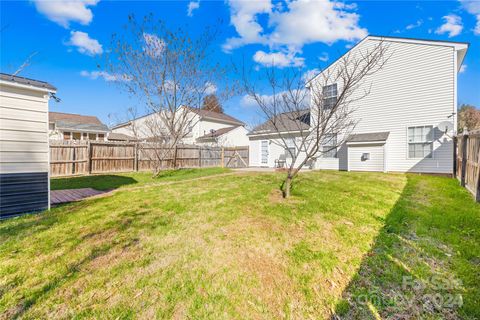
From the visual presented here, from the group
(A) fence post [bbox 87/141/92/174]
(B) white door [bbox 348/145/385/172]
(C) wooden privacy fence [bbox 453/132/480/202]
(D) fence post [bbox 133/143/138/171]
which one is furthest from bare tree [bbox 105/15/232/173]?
(C) wooden privacy fence [bbox 453/132/480/202]

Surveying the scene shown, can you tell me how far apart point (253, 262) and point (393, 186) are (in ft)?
22.4

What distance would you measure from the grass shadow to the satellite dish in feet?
24.0

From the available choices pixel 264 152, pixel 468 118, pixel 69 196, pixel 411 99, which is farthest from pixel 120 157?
pixel 468 118

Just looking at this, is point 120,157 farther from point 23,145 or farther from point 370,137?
point 370,137

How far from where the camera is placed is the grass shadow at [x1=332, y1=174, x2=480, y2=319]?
221cm

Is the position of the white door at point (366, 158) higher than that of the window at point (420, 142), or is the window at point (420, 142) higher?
the window at point (420, 142)

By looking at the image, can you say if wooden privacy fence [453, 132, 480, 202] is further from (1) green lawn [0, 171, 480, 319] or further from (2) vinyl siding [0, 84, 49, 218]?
(2) vinyl siding [0, 84, 49, 218]

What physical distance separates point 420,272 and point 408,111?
35.8ft

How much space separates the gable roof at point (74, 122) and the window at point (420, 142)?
1186 inches

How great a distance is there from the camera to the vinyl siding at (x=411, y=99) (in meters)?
10.1

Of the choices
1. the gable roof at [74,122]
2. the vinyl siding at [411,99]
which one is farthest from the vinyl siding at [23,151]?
the gable roof at [74,122]

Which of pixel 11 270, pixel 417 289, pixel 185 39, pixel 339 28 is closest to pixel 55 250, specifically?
pixel 11 270

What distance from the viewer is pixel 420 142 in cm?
1066

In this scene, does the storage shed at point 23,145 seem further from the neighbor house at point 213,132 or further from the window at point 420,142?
the neighbor house at point 213,132
